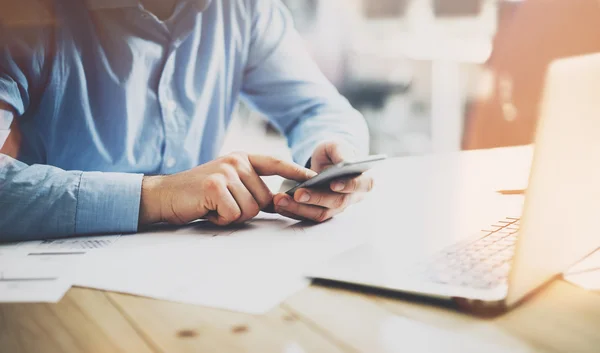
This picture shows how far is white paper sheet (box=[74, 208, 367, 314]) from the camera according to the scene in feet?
1.66

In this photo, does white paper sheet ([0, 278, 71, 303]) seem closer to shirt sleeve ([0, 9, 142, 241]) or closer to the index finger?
shirt sleeve ([0, 9, 142, 241])

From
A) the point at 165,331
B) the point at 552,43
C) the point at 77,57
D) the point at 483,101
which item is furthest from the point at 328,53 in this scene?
the point at 165,331

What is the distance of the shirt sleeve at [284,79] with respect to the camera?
4.11 feet

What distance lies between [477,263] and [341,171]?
0.23m

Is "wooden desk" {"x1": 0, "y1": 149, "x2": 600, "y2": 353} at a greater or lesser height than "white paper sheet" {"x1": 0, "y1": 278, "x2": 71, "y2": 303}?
greater

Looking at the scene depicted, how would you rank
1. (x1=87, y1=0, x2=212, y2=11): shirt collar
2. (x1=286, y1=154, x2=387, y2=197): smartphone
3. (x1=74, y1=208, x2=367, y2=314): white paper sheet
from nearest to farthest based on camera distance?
1. (x1=74, y1=208, x2=367, y2=314): white paper sheet
2. (x1=286, y1=154, x2=387, y2=197): smartphone
3. (x1=87, y1=0, x2=212, y2=11): shirt collar

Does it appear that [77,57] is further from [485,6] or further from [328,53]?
[485,6]

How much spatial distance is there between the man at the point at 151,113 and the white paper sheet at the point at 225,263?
54 mm

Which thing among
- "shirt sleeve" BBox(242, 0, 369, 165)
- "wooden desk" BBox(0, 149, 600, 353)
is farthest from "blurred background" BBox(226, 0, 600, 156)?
"wooden desk" BBox(0, 149, 600, 353)

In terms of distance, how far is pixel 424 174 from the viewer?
1.14 meters

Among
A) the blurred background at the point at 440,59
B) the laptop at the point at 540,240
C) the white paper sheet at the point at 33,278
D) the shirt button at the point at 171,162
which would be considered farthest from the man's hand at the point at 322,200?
the blurred background at the point at 440,59

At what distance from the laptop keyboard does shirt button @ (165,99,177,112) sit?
73cm

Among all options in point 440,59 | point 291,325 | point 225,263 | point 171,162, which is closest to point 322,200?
point 225,263

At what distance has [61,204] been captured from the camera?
74 centimetres
